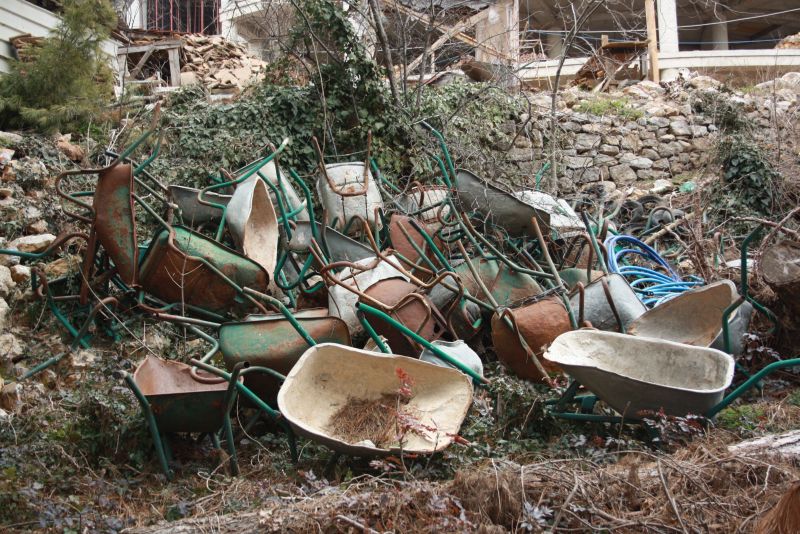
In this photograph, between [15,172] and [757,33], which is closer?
[15,172]

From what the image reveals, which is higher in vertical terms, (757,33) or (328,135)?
(757,33)

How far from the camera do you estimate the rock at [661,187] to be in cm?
884

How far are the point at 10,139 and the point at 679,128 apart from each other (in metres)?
7.55

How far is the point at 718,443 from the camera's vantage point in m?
3.07

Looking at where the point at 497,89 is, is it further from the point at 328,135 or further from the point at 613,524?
the point at 613,524

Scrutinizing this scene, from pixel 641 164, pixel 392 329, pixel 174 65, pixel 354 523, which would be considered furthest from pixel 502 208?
pixel 174 65

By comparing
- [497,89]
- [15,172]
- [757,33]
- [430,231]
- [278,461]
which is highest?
[757,33]

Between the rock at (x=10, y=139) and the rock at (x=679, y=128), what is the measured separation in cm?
740

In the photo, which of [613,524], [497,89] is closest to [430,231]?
[613,524]

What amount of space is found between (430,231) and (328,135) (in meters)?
3.00

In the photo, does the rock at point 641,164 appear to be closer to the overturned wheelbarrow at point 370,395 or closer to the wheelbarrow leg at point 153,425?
the overturned wheelbarrow at point 370,395

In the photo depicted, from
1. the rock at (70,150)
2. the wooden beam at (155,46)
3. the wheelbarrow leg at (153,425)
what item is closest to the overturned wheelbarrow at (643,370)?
the wheelbarrow leg at (153,425)

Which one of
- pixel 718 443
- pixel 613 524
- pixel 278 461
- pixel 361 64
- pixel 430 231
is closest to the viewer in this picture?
pixel 613 524

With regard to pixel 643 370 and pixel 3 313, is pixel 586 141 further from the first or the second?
pixel 3 313
